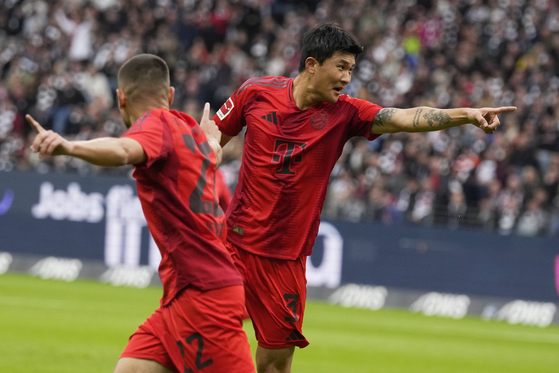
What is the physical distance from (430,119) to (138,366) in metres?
2.46

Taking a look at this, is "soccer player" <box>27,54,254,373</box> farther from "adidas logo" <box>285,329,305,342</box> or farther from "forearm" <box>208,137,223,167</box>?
"adidas logo" <box>285,329,305,342</box>

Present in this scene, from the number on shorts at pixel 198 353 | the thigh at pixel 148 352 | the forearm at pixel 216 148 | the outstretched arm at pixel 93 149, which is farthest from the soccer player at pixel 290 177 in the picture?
the outstretched arm at pixel 93 149

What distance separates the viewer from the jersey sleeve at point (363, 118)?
5.95 metres

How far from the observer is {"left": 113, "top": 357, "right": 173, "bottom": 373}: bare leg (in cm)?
457

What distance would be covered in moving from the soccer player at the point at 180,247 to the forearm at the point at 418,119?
1.61 meters

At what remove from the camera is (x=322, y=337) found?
455 inches

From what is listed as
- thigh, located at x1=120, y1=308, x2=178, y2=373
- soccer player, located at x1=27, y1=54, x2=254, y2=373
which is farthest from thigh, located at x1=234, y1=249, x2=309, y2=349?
thigh, located at x1=120, y1=308, x2=178, y2=373

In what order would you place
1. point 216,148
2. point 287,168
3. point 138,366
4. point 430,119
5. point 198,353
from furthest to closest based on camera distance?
1. point 287,168
2. point 430,119
3. point 216,148
4. point 138,366
5. point 198,353

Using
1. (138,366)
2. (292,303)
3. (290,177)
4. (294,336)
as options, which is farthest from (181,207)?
(294,336)

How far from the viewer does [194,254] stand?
4559 millimetres

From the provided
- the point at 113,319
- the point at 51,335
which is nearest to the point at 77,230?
the point at 113,319

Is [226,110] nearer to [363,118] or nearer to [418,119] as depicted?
[363,118]

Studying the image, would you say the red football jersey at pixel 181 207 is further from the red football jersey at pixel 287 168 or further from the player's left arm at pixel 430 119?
the player's left arm at pixel 430 119

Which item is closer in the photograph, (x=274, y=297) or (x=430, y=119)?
(x=430, y=119)
